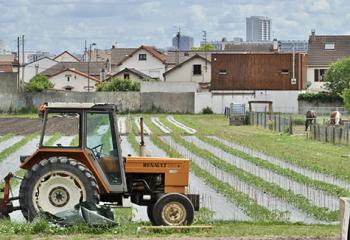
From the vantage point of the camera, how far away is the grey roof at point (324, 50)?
90375 millimetres

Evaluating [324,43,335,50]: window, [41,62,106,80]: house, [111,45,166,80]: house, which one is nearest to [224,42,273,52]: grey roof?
[111,45,166,80]: house

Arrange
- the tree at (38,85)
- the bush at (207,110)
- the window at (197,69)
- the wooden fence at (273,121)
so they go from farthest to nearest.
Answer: the window at (197,69)
the tree at (38,85)
the bush at (207,110)
the wooden fence at (273,121)

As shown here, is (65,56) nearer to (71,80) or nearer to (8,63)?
(8,63)

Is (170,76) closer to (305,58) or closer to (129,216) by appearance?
(305,58)

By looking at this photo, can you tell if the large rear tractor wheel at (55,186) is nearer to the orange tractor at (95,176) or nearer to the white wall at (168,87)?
the orange tractor at (95,176)

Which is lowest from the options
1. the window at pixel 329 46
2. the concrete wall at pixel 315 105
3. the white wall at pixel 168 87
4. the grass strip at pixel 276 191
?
the grass strip at pixel 276 191

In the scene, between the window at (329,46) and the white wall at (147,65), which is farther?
the white wall at (147,65)

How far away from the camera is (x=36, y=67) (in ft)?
398

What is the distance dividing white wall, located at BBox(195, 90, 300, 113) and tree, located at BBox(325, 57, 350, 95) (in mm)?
3123

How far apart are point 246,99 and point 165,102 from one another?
7125 millimetres

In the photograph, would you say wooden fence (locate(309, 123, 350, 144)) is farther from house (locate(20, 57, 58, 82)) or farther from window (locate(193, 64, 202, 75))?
house (locate(20, 57, 58, 82))

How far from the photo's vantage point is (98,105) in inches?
552

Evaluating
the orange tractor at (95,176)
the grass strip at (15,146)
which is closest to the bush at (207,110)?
the grass strip at (15,146)

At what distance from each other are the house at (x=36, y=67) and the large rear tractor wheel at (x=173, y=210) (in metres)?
108
